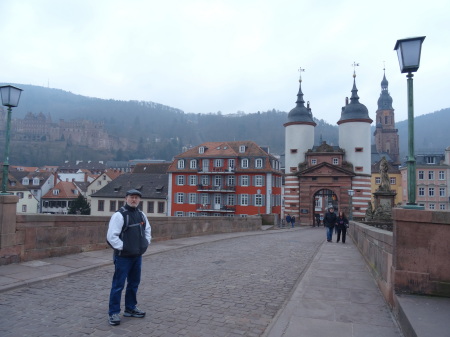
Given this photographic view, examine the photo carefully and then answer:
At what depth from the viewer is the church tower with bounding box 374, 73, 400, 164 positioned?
104188 millimetres

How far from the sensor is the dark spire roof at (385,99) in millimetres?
106688

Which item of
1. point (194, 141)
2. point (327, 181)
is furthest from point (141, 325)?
point (194, 141)

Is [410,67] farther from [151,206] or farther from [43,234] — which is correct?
[151,206]

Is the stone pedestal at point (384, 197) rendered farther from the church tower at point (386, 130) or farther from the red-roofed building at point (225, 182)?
the church tower at point (386, 130)

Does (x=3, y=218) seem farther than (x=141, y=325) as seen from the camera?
Yes

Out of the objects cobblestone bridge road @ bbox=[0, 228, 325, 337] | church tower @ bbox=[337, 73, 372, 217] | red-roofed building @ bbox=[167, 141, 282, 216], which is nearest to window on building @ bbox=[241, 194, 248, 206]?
red-roofed building @ bbox=[167, 141, 282, 216]

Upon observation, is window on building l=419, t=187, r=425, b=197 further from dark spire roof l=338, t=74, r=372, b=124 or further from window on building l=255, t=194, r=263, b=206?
window on building l=255, t=194, r=263, b=206

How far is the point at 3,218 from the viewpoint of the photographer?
7.87 meters

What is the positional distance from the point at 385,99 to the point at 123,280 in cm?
11536

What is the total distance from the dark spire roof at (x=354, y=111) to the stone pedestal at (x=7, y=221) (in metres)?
42.2

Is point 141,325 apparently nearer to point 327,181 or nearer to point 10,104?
point 10,104

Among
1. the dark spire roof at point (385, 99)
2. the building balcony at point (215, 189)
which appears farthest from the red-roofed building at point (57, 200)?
the dark spire roof at point (385, 99)

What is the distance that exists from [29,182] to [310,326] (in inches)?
2870

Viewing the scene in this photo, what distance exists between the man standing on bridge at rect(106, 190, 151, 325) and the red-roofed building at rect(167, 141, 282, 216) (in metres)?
41.2
